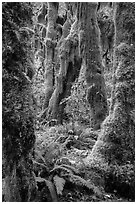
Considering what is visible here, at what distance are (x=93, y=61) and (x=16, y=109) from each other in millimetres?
6193

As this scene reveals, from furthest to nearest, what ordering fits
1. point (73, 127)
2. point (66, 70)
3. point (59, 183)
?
point (66, 70), point (73, 127), point (59, 183)

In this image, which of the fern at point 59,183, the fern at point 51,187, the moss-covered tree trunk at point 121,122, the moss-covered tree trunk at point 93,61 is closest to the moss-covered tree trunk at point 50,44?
the moss-covered tree trunk at point 93,61

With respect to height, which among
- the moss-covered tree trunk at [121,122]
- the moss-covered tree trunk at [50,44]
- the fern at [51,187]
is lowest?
the fern at [51,187]

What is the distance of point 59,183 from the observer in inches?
177

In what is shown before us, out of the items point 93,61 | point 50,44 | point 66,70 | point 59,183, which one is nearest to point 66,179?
point 59,183

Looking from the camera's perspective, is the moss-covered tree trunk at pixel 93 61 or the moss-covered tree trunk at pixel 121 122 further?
the moss-covered tree trunk at pixel 93 61

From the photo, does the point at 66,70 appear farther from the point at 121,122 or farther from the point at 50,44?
the point at 121,122

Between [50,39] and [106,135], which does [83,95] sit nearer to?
[50,39]

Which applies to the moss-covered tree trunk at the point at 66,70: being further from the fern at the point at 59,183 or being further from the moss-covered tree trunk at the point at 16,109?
the moss-covered tree trunk at the point at 16,109

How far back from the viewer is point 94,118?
913 cm

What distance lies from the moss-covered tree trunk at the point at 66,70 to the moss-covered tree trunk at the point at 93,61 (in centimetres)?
213

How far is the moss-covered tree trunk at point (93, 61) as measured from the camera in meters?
9.06

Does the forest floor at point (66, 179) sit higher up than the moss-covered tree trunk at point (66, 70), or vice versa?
the moss-covered tree trunk at point (66, 70)

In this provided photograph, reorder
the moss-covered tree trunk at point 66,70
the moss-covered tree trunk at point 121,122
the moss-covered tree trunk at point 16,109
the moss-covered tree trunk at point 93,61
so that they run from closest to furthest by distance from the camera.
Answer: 1. the moss-covered tree trunk at point 16,109
2. the moss-covered tree trunk at point 121,122
3. the moss-covered tree trunk at point 93,61
4. the moss-covered tree trunk at point 66,70
